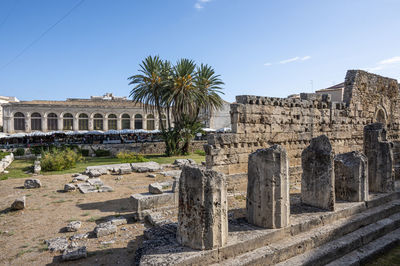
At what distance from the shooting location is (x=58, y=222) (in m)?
6.34

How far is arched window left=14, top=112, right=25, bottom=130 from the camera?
1530 inches

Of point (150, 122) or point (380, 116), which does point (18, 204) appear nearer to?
point (380, 116)

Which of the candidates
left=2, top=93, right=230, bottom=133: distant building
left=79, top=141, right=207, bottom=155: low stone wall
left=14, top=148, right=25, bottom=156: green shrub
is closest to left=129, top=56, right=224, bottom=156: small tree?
left=79, top=141, right=207, bottom=155: low stone wall

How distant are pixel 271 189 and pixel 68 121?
42929 millimetres

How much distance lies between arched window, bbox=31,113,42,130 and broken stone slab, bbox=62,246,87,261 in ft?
137

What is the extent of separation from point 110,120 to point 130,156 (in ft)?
87.1

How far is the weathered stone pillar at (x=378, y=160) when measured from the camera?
6.03 metres

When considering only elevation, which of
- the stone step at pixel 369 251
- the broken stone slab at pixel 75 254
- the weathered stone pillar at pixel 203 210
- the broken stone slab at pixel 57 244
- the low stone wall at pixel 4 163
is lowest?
the broken stone slab at pixel 57 244

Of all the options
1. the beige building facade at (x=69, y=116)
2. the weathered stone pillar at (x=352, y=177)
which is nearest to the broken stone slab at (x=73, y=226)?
the weathered stone pillar at (x=352, y=177)

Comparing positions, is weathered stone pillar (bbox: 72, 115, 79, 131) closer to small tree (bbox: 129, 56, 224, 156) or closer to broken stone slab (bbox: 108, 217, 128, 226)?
small tree (bbox: 129, 56, 224, 156)

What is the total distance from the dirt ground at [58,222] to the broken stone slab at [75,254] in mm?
82

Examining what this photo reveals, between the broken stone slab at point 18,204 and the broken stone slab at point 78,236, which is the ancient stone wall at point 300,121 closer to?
the broken stone slab at point 78,236

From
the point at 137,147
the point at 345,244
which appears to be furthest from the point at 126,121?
the point at 345,244

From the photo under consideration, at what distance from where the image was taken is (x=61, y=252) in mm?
4742
